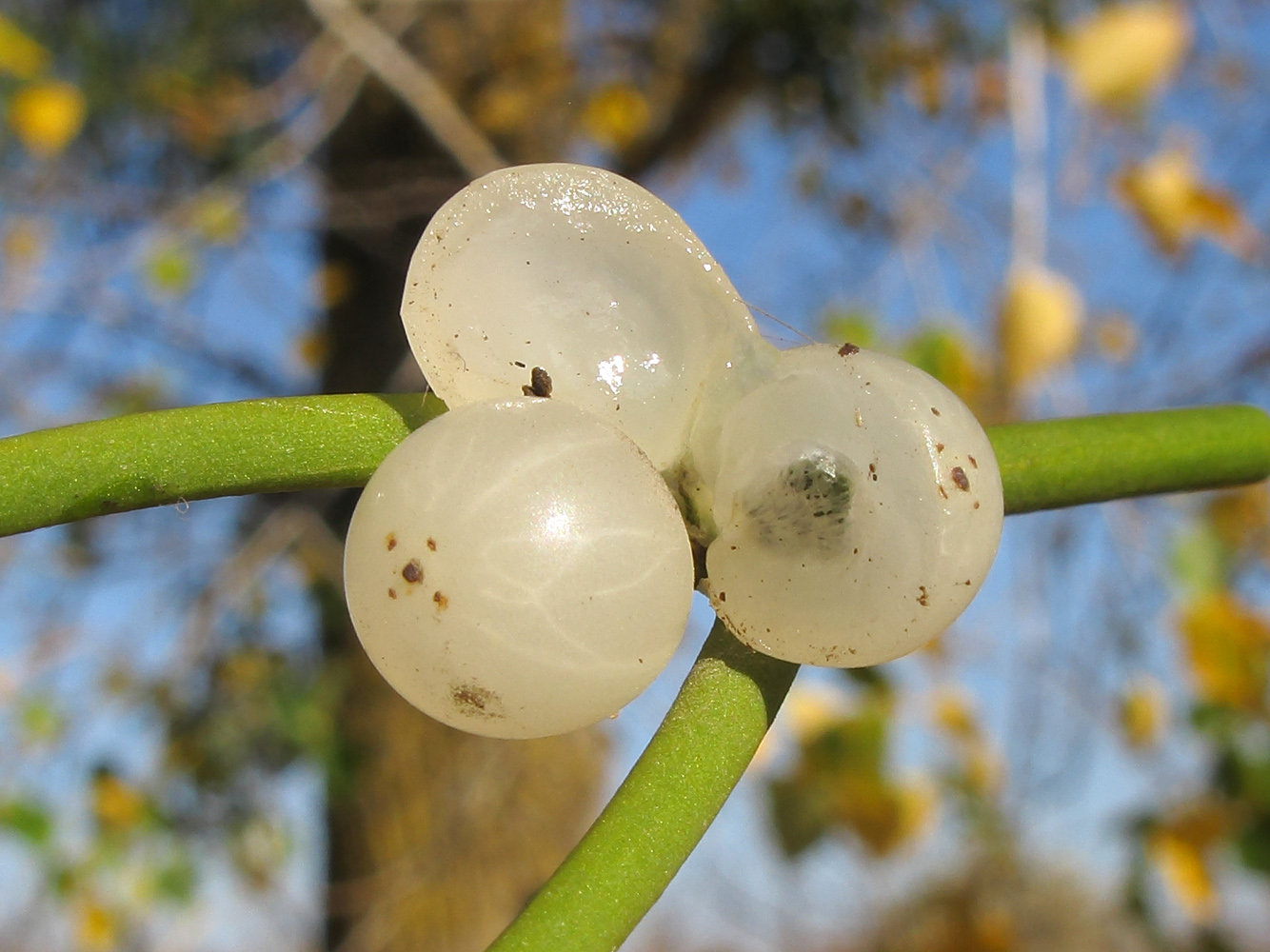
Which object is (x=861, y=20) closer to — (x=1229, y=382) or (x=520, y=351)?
(x=1229, y=382)

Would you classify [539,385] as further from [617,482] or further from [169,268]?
[169,268]

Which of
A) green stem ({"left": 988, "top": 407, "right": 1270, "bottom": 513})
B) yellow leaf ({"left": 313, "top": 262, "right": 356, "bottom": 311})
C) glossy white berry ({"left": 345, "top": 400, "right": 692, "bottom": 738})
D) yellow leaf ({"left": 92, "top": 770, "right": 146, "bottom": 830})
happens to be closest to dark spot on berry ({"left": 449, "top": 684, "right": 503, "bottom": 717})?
glossy white berry ({"left": 345, "top": 400, "right": 692, "bottom": 738})

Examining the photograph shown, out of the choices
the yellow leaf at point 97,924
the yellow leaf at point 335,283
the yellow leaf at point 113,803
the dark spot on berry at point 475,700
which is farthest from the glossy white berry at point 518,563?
the yellow leaf at point 335,283

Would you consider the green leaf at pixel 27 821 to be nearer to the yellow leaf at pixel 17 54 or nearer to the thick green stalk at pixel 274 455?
the yellow leaf at pixel 17 54

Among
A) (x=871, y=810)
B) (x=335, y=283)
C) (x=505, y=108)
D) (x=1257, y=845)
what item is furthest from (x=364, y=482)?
(x=335, y=283)

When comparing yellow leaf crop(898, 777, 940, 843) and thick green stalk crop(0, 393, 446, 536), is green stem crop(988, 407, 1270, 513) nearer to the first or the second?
thick green stalk crop(0, 393, 446, 536)

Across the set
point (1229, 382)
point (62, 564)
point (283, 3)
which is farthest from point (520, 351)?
point (283, 3)
